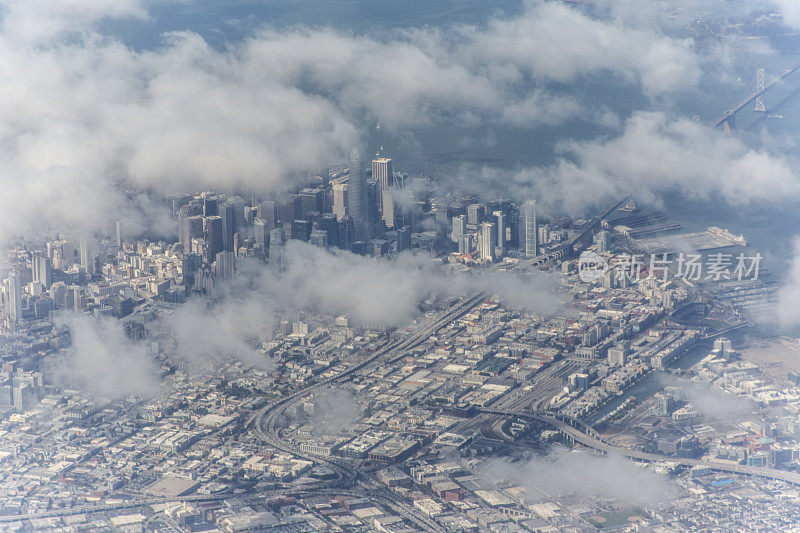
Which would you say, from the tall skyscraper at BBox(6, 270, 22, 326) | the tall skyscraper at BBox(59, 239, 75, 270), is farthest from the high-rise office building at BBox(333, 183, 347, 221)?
the tall skyscraper at BBox(6, 270, 22, 326)

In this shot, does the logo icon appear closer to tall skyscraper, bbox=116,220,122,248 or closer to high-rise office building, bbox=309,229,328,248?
high-rise office building, bbox=309,229,328,248

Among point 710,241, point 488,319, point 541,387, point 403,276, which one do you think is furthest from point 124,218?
point 710,241

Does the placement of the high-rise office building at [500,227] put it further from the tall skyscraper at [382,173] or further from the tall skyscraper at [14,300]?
the tall skyscraper at [14,300]

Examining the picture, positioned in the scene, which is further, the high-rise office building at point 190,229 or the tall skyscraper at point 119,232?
the tall skyscraper at point 119,232

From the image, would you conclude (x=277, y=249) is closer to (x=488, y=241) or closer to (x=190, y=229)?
(x=190, y=229)

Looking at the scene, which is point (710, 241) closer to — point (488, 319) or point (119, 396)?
point (488, 319)

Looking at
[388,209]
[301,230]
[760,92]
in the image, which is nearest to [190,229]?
[301,230]

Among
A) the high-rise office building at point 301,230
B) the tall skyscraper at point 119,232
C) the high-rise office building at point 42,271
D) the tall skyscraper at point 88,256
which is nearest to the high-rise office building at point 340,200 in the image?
the high-rise office building at point 301,230
